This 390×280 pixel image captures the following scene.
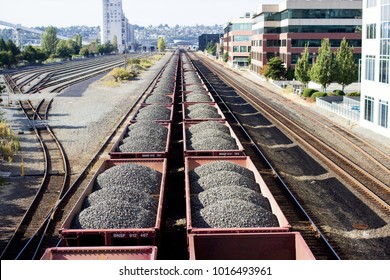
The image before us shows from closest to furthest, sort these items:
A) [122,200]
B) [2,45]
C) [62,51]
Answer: [122,200], [2,45], [62,51]

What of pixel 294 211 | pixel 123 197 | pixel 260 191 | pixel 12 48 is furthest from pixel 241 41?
pixel 123 197

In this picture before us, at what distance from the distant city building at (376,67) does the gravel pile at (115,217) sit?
2322cm

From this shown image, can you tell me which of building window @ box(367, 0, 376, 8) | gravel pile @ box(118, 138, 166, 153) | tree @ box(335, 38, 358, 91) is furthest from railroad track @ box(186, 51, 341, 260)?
tree @ box(335, 38, 358, 91)

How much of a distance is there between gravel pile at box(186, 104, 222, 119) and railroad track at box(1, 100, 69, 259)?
8214 millimetres

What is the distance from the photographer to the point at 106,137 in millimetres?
33188

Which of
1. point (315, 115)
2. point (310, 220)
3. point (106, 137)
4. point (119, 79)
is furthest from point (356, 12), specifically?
point (310, 220)

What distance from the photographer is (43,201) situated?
20000 millimetres

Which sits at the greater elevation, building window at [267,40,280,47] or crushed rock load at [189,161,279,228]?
building window at [267,40,280,47]

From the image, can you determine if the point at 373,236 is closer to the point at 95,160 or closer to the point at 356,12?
the point at 95,160

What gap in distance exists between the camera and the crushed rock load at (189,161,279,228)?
13633 mm

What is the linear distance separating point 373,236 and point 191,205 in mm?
5997

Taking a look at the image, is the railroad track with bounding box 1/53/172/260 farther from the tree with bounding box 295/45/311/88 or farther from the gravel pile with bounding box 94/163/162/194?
the tree with bounding box 295/45/311/88

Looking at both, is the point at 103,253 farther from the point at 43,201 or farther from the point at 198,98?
the point at 198,98

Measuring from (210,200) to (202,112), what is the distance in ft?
54.3
